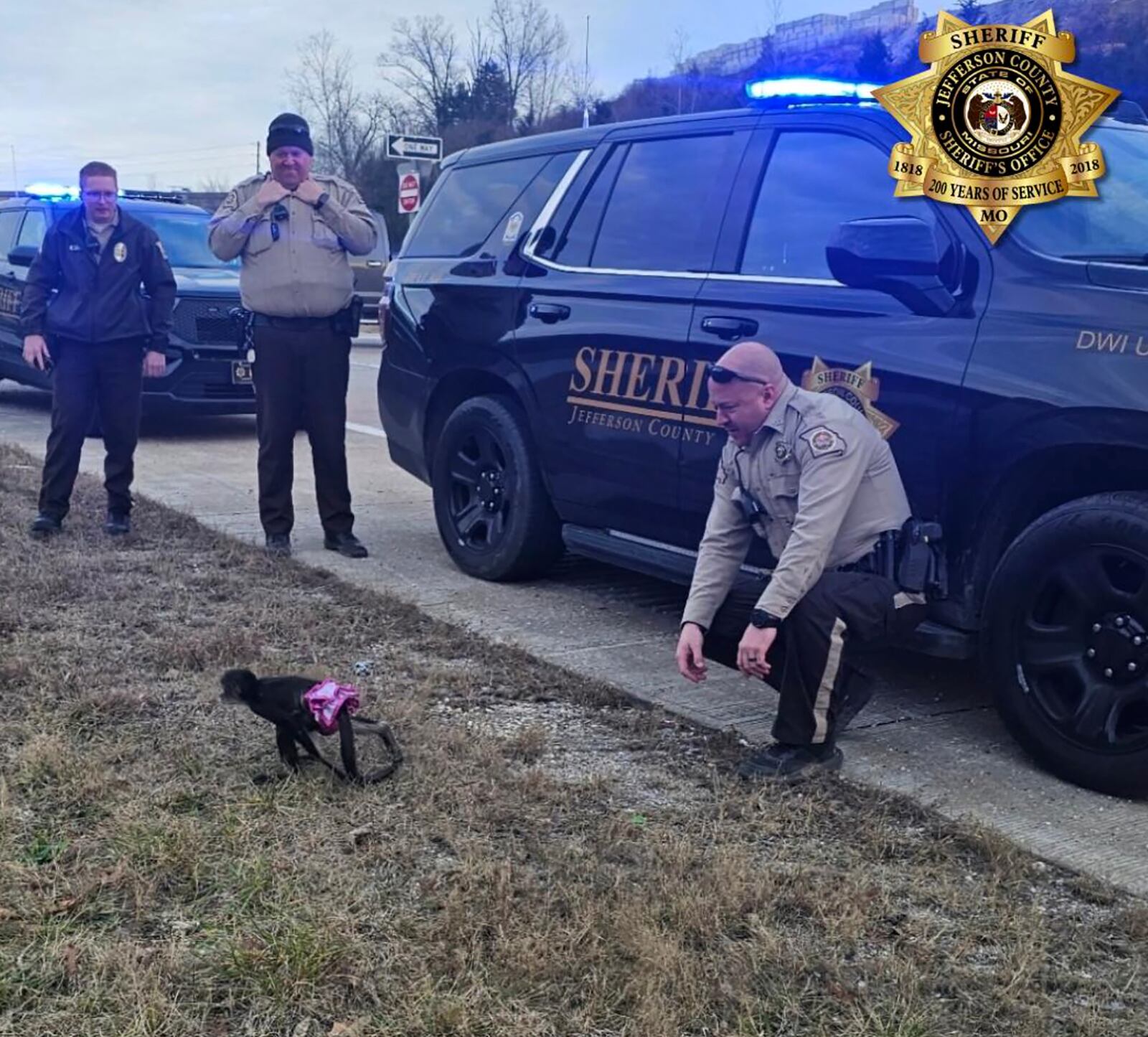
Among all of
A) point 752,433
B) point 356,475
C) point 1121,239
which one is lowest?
point 356,475

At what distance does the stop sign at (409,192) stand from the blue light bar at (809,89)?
57.4ft

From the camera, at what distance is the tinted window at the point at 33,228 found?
1127 cm

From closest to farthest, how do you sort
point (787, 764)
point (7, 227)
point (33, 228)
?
point (787, 764)
point (33, 228)
point (7, 227)

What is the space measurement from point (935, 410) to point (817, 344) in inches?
19.3

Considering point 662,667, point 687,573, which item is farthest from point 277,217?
point 662,667

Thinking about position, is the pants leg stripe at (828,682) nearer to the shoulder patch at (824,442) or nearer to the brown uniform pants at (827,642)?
the brown uniform pants at (827,642)

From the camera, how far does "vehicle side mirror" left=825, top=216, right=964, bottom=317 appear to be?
147 inches

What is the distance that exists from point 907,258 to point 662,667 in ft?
5.40

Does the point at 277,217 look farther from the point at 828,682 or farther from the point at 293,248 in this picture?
the point at 828,682

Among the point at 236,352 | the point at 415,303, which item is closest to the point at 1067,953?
the point at 415,303

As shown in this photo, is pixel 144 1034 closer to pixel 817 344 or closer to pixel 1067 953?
pixel 1067 953

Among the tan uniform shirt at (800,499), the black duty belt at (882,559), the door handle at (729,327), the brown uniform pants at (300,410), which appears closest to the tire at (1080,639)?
the black duty belt at (882,559)

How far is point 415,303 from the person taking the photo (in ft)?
19.7

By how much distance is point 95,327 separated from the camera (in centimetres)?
635
